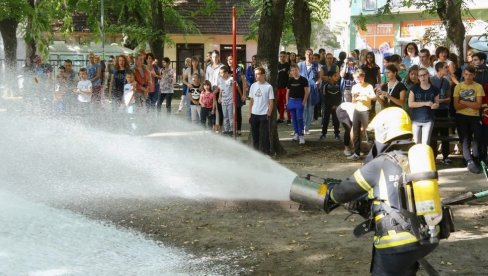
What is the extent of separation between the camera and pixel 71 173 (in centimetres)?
1142

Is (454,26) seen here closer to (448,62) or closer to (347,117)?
(448,62)

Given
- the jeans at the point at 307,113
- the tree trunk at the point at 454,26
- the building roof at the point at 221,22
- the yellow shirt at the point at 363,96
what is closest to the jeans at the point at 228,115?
the jeans at the point at 307,113

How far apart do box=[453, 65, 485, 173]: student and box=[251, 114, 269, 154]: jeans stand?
3.33 meters

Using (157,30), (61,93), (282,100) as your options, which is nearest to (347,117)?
(282,100)

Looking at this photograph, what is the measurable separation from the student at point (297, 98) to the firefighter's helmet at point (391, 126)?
29.8 ft

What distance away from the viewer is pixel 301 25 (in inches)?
896

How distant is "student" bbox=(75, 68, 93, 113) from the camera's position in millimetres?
15539

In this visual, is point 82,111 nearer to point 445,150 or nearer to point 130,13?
point 445,150

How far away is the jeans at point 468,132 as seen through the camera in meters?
11.2

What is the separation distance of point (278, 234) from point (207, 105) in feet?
23.6

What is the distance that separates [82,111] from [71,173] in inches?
177

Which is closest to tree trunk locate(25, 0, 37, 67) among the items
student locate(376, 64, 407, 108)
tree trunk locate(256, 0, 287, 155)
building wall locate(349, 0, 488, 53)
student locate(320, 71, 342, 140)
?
student locate(320, 71, 342, 140)

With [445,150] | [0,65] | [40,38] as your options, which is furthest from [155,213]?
[0,65]

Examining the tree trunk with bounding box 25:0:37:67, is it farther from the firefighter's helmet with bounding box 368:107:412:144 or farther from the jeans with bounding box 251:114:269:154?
the firefighter's helmet with bounding box 368:107:412:144
